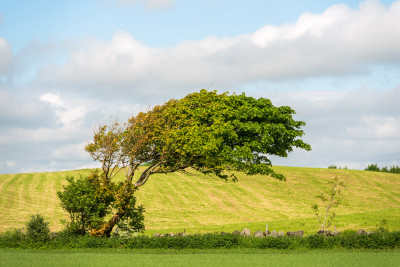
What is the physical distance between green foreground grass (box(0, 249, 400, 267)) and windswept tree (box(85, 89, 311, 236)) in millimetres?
6384

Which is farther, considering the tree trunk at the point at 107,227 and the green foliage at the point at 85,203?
the tree trunk at the point at 107,227

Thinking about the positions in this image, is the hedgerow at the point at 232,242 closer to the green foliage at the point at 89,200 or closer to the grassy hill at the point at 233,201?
the green foliage at the point at 89,200

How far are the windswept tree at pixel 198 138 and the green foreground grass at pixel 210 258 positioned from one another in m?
6.38

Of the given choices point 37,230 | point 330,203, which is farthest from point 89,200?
point 330,203

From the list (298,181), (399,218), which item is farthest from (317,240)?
(298,181)

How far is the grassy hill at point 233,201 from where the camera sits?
6247cm

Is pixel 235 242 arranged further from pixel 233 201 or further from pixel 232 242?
pixel 233 201

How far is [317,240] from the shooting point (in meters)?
36.5

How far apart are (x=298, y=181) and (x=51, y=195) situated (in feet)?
173

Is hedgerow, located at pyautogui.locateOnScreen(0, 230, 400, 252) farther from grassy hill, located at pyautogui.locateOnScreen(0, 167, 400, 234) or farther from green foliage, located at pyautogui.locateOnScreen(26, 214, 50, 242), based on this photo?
grassy hill, located at pyautogui.locateOnScreen(0, 167, 400, 234)

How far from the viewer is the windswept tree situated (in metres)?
39.9

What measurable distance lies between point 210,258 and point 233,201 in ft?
169

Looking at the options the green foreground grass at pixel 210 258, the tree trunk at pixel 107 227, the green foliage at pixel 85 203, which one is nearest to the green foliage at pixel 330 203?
the green foreground grass at pixel 210 258

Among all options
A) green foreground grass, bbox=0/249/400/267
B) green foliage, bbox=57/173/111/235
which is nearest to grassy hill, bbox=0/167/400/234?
green foliage, bbox=57/173/111/235
